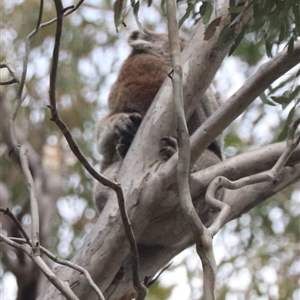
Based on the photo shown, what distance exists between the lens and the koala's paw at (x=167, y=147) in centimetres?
272

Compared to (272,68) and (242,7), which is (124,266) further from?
(242,7)

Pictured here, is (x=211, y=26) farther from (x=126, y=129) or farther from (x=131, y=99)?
(x=131, y=99)

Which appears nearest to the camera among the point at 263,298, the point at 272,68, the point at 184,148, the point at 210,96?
the point at 184,148

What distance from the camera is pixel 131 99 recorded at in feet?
11.4

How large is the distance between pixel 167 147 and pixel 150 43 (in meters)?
1.17

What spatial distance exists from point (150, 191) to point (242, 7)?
890mm

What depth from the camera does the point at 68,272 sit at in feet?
8.19

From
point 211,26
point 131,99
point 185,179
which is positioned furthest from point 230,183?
point 131,99

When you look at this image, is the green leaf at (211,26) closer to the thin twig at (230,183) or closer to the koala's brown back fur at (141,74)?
the thin twig at (230,183)

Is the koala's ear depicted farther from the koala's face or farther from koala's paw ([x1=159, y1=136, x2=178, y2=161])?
koala's paw ([x1=159, y1=136, x2=178, y2=161])

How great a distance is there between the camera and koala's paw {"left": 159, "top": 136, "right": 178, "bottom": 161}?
272 centimetres

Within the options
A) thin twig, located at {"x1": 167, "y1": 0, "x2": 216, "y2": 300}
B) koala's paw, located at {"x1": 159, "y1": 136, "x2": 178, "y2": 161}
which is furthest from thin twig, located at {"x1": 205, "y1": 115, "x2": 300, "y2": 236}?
koala's paw, located at {"x1": 159, "y1": 136, "x2": 178, "y2": 161}

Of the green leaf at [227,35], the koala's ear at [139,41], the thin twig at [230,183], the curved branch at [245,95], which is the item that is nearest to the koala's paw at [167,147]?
the curved branch at [245,95]

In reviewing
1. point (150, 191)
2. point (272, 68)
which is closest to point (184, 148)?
point (272, 68)
